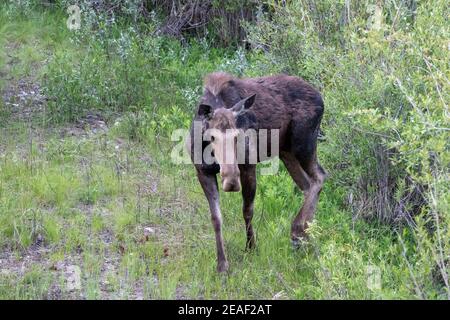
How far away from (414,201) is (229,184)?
2461 millimetres

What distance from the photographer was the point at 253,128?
340 inches

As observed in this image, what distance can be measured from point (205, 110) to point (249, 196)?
1237 mm

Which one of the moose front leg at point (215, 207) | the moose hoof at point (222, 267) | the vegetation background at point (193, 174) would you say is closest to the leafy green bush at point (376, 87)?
the vegetation background at point (193, 174)

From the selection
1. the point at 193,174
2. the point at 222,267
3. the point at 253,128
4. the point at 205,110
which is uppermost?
the point at 205,110

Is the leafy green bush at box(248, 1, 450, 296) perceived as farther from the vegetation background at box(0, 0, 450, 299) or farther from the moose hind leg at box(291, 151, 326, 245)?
the moose hind leg at box(291, 151, 326, 245)

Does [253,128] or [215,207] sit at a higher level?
[253,128]

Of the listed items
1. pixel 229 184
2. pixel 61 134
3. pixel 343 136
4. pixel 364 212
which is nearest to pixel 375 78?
pixel 343 136

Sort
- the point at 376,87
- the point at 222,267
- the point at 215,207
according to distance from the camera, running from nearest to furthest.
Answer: the point at 222,267, the point at 215,207, the point at 376,87

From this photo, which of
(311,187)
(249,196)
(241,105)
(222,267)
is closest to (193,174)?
(311,187)

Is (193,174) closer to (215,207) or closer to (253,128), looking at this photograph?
(253,128)

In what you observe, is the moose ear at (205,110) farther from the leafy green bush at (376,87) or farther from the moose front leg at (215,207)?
the leafy green bush at (376,87)

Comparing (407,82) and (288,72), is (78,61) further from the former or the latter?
(407,82)

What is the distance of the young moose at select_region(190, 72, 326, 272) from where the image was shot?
7738 mm

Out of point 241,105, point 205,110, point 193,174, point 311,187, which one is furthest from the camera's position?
point 193,174
